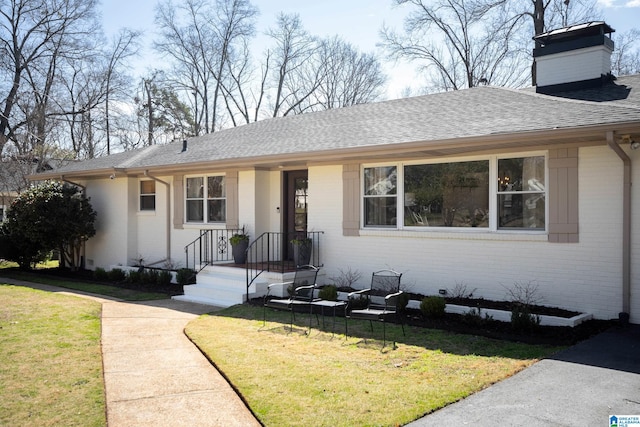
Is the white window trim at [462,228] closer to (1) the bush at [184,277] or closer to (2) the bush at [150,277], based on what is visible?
(1) the bush at [184,277]

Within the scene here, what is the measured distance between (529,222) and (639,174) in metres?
1.78

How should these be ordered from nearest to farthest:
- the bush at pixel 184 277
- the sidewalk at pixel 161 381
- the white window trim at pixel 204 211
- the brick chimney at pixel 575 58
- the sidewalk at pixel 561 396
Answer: the sidewalk at pixel 561 396 → the sidewalk at pixel 161 381 → the brick chimney at pixel 575 58 → the bush at pixel 184 277 → the white window trim at pixel 204 211

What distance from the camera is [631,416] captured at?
14.0ft

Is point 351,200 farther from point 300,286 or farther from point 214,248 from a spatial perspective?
point 214,248

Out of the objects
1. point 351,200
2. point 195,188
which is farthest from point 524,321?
point 195,188

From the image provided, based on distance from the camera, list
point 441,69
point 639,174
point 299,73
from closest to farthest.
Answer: point 639,174 → point 441,69 → point 299,73

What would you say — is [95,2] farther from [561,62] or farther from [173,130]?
[561,62]

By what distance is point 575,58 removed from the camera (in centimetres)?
1055

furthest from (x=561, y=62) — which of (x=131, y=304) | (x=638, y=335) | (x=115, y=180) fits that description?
(x=115, y=180)

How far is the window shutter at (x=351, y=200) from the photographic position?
10711 mm

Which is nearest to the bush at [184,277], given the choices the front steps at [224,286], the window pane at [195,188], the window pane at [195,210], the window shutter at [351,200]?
the front steps at [224,286]

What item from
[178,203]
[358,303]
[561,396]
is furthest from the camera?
[178,203]

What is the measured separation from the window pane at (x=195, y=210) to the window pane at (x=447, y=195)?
6314 mm

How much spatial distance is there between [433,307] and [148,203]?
33.9ft
